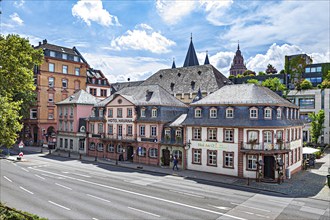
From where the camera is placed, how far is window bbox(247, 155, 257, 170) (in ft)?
102

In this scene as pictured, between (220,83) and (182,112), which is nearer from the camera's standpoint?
(182,112)

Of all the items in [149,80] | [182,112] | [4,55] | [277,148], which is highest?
[149,80]

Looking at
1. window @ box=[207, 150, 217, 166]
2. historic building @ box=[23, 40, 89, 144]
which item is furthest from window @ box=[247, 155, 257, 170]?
historic building @ box=[23, 40, 89, 144]

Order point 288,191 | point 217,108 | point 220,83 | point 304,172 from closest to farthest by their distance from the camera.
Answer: point 288,191
point 217,108
point 304,172
point 220,83

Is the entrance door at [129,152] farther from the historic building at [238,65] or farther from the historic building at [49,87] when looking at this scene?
the historic building at [238,65]

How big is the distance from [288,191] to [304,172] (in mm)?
11636

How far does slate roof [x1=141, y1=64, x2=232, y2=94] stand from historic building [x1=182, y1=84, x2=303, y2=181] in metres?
18.0

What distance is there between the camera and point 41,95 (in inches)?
2464

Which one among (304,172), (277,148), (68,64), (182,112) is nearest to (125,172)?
(182,112)

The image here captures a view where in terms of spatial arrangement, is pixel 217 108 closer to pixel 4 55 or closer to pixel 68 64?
pixel 4 55

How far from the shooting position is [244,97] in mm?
32812

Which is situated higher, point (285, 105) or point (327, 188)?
point (285, 105)

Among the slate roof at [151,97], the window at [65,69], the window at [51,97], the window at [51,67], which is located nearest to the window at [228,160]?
the slate roof at [151,97]

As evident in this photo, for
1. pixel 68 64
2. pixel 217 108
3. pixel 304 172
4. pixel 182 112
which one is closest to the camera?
pixel 217 108
